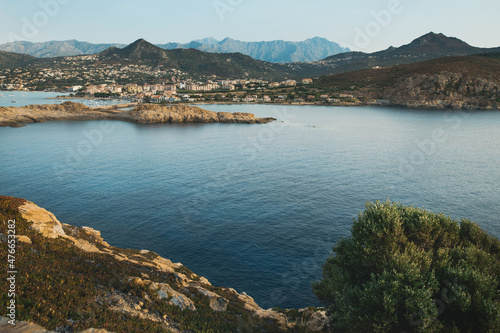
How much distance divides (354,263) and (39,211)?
22.4 metres

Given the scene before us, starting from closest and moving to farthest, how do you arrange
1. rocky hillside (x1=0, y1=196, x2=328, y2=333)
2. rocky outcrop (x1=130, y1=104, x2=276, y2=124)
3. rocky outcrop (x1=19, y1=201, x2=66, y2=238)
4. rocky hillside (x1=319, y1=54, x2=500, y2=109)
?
rocky hillside (x1=0, y1=196, x2=328, y2=333) < rocky outcrop (x1=19, y1=201, x2=66, y2=238) < rocky outcrop (x1=130, y1=104, x2=276, y2=124) < rocky hillside (x1=319, y1=54, x2=500, y2=109)

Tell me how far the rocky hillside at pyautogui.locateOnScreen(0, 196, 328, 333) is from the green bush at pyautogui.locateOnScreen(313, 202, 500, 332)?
3.83 metres

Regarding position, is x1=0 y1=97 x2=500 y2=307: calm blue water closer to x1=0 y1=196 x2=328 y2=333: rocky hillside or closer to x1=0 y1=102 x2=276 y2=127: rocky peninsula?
x1=0 y1=196 x2=328 y2=333: rocky hillside

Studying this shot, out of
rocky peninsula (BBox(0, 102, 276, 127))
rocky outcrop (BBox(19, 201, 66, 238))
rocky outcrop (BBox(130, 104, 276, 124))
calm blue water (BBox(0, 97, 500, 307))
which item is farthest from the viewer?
rocky outcrop (BBox(130, 104, 276, 124))

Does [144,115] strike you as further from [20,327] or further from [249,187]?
[20,327]

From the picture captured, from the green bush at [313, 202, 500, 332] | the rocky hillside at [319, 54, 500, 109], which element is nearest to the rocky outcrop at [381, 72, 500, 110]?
the rocky hillside at [319, 54, 500, 109]

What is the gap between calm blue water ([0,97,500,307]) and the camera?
30.6 metres

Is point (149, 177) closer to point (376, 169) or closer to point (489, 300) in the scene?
point (376, 169)

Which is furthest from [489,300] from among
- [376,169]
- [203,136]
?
[203,136]

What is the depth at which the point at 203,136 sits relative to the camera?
100125 millimetres

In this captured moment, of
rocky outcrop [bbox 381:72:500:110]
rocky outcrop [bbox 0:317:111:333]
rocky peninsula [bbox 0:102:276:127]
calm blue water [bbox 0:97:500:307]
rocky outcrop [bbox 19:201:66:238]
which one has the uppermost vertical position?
rocky outcrop [bbox 381:72:500:110]

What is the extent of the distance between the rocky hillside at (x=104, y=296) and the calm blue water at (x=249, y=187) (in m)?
6.96

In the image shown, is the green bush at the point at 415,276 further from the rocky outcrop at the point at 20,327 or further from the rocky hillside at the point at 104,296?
the rocky outcrop at the point at 20,327

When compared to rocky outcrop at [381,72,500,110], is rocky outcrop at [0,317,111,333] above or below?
below
